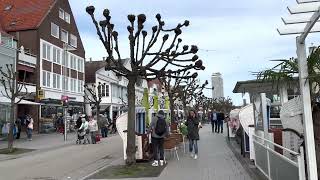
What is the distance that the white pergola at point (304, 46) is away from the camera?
629 cm

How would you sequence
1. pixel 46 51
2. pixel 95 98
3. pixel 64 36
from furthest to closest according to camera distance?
pixel 64 36 → pixel 46 51 → pixel 95 98

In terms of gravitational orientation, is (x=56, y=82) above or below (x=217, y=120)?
above

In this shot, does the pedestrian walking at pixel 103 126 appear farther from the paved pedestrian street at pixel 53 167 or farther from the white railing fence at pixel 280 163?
the white railing fence at pixel 280 163

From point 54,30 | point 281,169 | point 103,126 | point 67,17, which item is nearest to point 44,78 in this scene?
point 54,30

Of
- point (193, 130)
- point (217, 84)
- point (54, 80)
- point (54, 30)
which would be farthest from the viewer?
point (217, 84)

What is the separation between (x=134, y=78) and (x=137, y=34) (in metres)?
1.32

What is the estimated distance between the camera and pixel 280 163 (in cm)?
834

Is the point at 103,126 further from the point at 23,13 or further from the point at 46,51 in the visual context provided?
the point at 23,13

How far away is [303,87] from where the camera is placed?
6.82 metres

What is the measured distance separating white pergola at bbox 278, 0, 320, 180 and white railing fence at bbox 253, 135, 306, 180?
0.19m

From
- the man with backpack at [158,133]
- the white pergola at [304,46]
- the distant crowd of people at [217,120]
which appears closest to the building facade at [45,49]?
the distant crowd of people at [217,120]

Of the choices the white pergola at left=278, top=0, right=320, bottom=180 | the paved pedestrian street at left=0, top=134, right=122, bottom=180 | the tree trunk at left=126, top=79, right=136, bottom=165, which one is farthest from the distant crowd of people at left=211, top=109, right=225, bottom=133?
the white pergola at left=278, top=0, right=320, bottom=180

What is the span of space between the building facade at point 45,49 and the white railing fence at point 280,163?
3383 cm

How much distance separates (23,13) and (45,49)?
15.8ft
